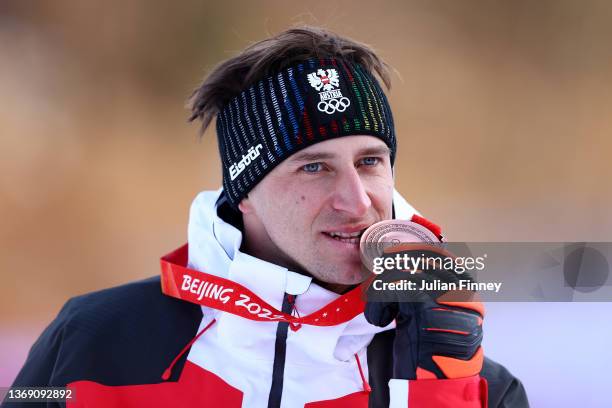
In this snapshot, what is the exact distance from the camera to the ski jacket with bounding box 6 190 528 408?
1.67 m

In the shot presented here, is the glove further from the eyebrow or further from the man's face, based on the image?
the eyebrow

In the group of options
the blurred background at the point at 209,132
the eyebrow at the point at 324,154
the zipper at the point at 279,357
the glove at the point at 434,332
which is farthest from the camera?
the blurred background at the point at 209,132

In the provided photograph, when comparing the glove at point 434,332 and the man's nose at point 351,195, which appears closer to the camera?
the glove at point 434,332

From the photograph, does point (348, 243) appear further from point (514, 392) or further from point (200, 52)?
point (200, 52)

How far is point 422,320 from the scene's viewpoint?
4.67 feet

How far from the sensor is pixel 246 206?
1.95 meters

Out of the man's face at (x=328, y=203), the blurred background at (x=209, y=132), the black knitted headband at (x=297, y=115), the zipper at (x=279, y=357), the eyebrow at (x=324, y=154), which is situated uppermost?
the blurred background at (x=209, y=132)

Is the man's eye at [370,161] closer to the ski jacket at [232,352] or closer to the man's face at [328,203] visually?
the man's face at [328,203]

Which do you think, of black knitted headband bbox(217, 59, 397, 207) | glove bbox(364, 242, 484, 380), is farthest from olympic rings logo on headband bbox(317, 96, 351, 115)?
glove bbox(364, 242, 484, 380)

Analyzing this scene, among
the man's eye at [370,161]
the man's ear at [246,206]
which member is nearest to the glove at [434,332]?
the man's eye at [370,161]

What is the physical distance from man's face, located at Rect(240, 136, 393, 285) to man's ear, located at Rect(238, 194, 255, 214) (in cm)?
6

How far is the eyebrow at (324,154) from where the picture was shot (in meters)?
1.77

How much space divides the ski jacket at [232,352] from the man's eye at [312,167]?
0.24 meters

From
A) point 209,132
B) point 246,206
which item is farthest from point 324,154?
point 209,132
